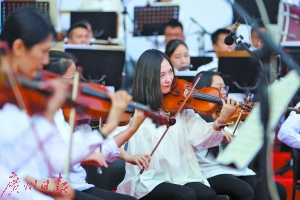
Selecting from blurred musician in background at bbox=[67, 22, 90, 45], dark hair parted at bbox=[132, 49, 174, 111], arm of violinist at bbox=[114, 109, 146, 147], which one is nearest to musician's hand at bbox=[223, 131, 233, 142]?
dark hair parted at bbox=[132, 49, 174, 111]

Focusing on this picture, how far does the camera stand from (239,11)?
1956 mm

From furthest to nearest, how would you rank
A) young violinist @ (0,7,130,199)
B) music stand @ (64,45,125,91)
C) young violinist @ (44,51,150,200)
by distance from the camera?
music stand @ (64,45,125,91) → young violinist @ (44,51,150,200) → young violinist @ (0,7,130,199)

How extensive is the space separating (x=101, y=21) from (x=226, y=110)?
324 cm

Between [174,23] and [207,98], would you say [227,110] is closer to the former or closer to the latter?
[207,98]

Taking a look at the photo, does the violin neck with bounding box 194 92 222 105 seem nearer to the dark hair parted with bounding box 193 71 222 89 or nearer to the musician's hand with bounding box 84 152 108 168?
the dark hair parted with bounding box 193 71 222 89

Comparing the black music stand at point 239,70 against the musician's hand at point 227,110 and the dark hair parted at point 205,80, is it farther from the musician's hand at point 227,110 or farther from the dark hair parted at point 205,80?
the musician's hand at point 227,110

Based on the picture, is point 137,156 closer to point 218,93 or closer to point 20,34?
point 218,93

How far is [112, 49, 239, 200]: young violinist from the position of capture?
3123 millimetres

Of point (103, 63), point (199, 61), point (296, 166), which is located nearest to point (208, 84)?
point (296, 166)

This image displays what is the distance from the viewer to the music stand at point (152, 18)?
21.0 ft

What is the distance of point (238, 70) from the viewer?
486 centimetres

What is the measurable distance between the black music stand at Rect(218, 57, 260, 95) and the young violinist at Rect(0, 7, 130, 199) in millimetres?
2838

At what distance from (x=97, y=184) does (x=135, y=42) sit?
159 inches

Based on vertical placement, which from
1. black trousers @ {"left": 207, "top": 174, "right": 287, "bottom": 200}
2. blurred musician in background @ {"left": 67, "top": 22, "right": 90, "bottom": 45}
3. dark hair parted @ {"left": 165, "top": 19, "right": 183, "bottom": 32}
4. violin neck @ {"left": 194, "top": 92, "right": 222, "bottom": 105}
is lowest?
black trousers @ {"left": 207, "top": 174, "right": 287, "bottom": 200}
